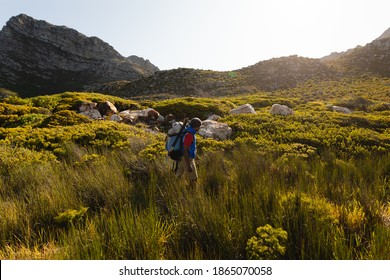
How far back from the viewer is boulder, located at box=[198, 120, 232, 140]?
1124cm

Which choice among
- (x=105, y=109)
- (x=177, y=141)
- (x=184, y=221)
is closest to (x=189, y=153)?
(x=177, y=141)

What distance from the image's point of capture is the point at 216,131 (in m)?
11.6

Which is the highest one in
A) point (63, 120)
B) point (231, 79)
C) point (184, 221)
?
point (231, 79)

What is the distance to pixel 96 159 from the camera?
659 centimetres

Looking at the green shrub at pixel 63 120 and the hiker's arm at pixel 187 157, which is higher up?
the green shrub at pixel 63 120

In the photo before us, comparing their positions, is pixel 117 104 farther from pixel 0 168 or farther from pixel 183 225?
pixel 183 225

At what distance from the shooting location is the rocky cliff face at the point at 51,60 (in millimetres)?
105062

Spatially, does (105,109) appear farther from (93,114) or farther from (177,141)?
(177,141)

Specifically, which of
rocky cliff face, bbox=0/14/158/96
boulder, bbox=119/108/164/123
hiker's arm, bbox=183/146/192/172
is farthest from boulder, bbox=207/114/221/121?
rocky cliff face, bbox=0/14/158/96

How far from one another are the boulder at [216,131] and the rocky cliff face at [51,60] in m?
106

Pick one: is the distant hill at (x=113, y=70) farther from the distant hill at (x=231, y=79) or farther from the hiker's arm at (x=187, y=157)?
the hiker's arm at (x=187, y=157)

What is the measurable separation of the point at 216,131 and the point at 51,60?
13618cm

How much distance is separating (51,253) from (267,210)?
2.74 meters

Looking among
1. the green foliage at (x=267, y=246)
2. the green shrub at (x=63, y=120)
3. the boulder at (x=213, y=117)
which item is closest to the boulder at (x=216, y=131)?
the boulder at (x=213, y=117)
